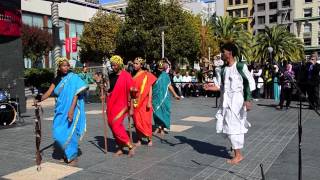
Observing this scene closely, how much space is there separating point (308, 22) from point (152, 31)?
57.3m

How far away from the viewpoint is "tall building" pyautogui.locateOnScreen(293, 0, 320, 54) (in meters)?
85.2

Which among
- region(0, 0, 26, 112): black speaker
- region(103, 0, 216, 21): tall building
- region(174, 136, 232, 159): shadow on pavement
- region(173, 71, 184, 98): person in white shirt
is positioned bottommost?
region(174, 136, 232, 159): shadow on pavement

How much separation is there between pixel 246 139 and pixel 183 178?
3.25 metres

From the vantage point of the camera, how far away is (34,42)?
39.1m

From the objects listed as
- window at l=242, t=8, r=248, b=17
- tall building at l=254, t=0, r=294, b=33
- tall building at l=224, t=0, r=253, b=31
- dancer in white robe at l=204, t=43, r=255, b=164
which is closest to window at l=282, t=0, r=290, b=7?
tall building at l=254, t=0, r=294, b=33

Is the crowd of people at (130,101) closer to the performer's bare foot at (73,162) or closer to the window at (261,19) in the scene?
the performer's bare foot at (73,162)

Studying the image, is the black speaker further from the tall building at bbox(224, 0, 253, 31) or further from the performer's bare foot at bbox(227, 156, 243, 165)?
the tall building at bbox(224, 0, 253, 31)

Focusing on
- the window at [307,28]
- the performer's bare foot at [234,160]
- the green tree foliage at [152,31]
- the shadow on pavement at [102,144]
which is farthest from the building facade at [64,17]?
→ the window at [307,28]

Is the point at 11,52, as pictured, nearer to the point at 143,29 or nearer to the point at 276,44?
the point at 143,29

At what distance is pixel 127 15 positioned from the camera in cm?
3994

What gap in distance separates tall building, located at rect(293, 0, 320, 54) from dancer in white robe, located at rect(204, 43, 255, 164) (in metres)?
84.5

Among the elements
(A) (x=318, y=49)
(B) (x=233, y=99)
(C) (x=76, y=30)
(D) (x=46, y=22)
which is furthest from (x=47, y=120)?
(A) (x=318, y=49)

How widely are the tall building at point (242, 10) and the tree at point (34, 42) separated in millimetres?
58814

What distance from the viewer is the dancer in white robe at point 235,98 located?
665 cm
